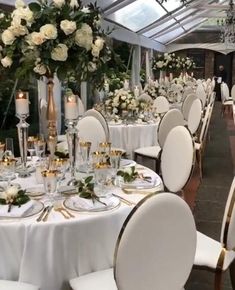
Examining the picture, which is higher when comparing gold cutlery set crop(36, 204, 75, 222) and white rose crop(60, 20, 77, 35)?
white rose crop(60, 20, 77, 35)

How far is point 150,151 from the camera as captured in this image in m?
5.44

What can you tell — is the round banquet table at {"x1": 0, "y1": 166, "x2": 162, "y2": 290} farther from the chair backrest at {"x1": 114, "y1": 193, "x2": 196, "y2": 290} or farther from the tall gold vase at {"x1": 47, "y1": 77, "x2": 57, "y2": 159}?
the tall gold vase at {"x1": 47, "y1": 77, "x2": 57, "y2": 159}

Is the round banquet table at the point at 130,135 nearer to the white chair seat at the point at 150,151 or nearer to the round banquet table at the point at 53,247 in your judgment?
the white chair seat at the point at 150,151

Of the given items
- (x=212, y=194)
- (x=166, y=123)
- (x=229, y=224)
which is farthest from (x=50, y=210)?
(x=212, y=194)

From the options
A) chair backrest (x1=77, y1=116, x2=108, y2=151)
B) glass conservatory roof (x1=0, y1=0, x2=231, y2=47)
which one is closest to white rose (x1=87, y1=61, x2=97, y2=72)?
chair backrest (x1=77, y1=116, x2=108, y2=151)

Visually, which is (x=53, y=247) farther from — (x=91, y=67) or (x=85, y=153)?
(x=91, y=67)

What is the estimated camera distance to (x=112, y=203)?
93.9 inches

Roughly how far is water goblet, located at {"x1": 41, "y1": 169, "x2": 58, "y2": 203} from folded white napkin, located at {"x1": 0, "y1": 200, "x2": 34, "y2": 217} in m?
0.14

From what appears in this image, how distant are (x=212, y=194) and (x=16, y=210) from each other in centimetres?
Answer: 357

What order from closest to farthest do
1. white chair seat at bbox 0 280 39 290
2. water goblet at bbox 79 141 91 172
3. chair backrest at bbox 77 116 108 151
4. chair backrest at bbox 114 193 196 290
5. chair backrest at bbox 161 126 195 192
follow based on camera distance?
1. chair backrest at bbox 114 193 196 290
2. white chair seat at bbox 0 280 39 290
3. water goblet at bbox 79 141 91 172
4. chair backrest at bbox 161 126 195 192
5. chair backrest at bbox 77 116 108 151

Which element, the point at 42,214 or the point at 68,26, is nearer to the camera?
the point at 42,214

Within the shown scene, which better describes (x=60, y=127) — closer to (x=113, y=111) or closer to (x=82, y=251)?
(x=113, y=111)

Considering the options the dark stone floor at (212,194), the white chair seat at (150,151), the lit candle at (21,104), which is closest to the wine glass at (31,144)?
the lit candle at (21,104)

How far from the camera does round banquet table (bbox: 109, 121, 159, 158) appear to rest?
5512mm
